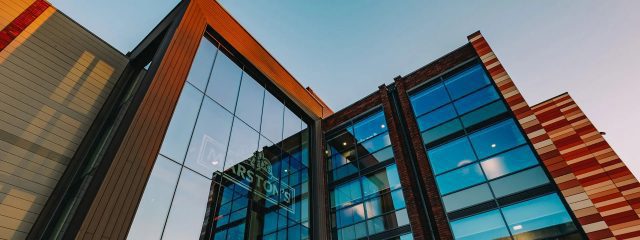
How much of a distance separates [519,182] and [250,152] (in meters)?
10.9

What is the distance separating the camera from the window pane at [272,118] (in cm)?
1552

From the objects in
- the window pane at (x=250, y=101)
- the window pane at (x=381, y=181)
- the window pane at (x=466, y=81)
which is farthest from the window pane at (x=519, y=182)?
the window pane at (x=250, y=101)

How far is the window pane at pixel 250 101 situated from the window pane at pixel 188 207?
396cm

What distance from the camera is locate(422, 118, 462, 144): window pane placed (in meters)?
15.2

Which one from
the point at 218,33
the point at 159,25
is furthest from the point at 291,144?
the point at 159,25

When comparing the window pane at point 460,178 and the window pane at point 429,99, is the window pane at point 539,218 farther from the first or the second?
the window pane at point 429,99

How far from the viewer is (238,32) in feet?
52.4

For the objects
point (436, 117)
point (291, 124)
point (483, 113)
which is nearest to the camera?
point (483, 113)

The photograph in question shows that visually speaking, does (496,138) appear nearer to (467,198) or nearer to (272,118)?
(467,198)

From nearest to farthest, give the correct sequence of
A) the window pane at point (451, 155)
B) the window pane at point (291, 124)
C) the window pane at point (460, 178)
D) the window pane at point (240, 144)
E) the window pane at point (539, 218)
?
the window pane at point (539, 218)
the window pane at point (240, 144)
the window pane at point (460, 178)
the window pane at point (451, 155)
the window pane at point (291, 124)

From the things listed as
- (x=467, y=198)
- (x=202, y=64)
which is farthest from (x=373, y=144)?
(x=202, y=64)

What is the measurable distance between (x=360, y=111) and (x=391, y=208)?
22.4 feet

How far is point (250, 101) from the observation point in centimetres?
1527

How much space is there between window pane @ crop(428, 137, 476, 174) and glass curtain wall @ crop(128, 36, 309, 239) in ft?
21.7
